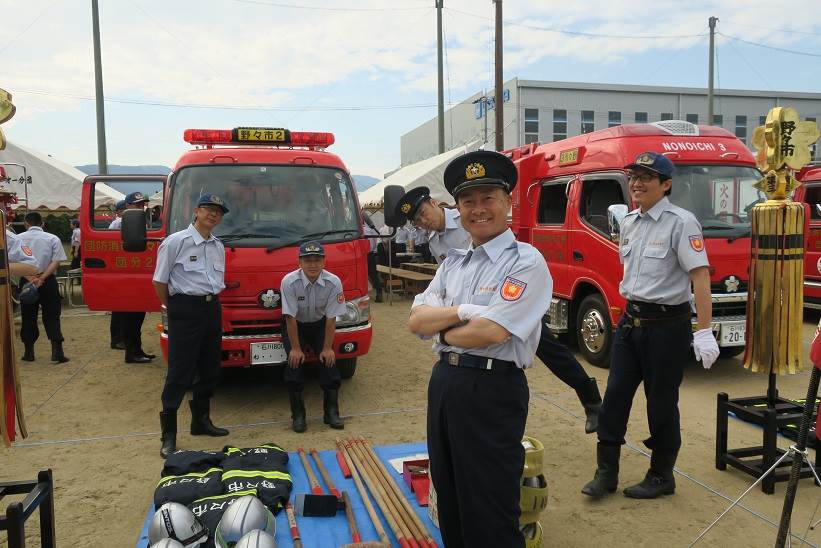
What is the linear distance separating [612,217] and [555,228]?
90.6 inches

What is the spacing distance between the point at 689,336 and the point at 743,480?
121 centimetres

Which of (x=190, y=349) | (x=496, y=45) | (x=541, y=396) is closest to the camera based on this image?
(x=190, y=349)

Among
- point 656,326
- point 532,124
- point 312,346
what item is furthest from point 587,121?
point 656,326

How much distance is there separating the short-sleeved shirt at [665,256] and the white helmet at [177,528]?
2736 millimetres

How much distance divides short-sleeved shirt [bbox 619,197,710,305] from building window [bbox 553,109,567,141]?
106 feet

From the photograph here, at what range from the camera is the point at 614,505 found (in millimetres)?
3750

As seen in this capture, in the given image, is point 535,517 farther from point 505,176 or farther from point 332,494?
point 505,176

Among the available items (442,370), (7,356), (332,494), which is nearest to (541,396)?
(332,494)

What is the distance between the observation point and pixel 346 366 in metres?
6.60

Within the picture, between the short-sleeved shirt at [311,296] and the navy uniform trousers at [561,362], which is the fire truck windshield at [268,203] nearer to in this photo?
the short-sleeved shirt at [311,296]

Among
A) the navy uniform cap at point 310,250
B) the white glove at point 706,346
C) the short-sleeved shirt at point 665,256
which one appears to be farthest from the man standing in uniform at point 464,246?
the white glove at point 706,346

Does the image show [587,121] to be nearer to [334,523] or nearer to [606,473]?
[606,473]

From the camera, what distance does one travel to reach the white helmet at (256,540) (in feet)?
9.27

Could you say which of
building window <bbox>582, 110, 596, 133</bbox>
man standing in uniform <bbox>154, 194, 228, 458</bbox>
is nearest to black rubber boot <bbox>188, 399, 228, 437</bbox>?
man standing in uniform <bbox>154, 194, 228, 458</bbox>
